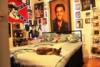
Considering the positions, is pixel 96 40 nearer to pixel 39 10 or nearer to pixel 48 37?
pixel 48 37

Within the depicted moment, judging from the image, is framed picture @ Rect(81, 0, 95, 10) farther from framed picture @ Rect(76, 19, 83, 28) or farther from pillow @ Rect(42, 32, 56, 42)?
pillow @ Rect(42, 32, 56, 42)

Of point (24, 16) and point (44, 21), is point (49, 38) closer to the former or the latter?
point (44, 21)

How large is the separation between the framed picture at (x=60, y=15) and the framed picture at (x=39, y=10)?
1.39ft

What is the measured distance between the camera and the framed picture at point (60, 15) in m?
4.89

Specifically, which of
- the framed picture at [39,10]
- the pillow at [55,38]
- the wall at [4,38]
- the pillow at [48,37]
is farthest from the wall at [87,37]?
the wall at [4,38]

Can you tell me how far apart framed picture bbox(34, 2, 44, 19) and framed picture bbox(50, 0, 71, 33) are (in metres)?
0.43

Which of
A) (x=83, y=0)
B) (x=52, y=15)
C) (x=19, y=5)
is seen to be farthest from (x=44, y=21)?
(x=19, y=5)

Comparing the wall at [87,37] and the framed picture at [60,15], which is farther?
the framed picture at [60,15]

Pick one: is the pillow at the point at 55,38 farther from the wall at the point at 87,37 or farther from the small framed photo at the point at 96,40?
the small framed photo at the point at 96,40

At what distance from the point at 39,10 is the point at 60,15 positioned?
97 centimetres

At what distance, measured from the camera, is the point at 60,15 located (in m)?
5.02

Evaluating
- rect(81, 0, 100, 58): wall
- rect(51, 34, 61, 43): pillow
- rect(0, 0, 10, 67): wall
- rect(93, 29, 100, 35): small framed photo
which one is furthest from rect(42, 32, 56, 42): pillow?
rect(0, 0, 10, 67): wall

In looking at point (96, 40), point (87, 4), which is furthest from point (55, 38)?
point (87, 4)

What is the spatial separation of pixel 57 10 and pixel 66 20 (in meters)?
0.48
